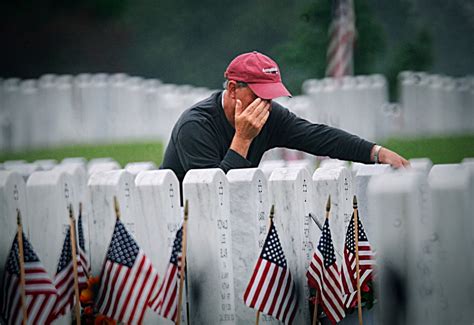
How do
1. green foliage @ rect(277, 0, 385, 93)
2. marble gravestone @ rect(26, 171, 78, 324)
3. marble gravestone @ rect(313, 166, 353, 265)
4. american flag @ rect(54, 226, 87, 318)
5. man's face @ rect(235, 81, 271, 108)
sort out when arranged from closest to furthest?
1. american flag @ rect(54, 226, 87, 318)
2. marble gravestone @ rect(313, 166, 353, 265)
3. marble gravestone @ rect(26, 171, 78, 324)
4. man's face @ rect(235, 81, 271, 108)
5. green foliage @ rect(277, 0, 385, 93)

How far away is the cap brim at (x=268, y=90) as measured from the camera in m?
6.67

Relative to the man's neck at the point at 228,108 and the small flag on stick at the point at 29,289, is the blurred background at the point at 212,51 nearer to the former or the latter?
the man's neck at the point at 228,108

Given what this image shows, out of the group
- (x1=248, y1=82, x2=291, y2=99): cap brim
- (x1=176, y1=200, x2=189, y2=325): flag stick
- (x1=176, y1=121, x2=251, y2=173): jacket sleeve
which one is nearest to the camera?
(x1=176, y1=200, x2=189, y2=325): flag stick

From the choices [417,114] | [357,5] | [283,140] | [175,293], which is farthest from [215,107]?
[357,5]

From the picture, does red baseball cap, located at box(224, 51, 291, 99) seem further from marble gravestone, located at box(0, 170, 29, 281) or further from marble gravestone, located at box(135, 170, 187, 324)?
marble gravestone, located at box(0, 170, 29, 281)

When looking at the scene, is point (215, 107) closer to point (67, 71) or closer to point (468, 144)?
point (468, 144)

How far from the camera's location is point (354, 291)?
5.76m

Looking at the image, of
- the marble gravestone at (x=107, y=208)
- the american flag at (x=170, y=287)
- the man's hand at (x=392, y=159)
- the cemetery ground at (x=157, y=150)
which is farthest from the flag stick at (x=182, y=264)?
the cemetery ground at (x=157, y=150)

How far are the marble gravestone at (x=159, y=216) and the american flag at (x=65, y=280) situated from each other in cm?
42

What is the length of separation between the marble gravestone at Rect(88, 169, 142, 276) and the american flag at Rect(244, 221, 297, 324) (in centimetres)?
78

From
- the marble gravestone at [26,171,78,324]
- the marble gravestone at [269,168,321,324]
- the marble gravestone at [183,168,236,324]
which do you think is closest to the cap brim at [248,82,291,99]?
the marble gravestone at [269,168,321,324]

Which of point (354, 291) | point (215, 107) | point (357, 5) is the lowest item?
point (354, 291)

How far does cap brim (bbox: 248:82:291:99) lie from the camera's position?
6.67 m

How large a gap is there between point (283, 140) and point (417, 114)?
10.3 meters
